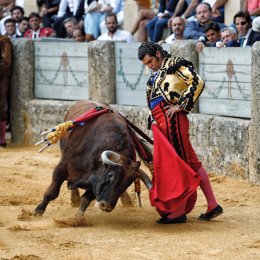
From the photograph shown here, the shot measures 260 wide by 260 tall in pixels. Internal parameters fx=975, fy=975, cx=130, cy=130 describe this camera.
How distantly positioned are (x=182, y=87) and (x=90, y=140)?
914 mm

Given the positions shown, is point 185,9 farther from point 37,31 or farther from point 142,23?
point 37,31

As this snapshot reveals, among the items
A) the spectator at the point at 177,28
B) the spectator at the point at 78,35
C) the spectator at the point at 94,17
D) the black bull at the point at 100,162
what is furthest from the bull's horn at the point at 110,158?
the spectator at the point at 94,17

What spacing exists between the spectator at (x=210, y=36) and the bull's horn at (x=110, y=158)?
3640 mm

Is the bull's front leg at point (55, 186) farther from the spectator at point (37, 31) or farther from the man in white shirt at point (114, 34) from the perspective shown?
the spectator at point (37, 31)

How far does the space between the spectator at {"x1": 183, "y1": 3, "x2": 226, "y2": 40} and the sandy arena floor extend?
2374mm

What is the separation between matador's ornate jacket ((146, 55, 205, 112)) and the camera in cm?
772

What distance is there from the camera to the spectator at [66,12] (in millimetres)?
15570

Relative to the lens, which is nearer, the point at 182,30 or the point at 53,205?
the point at 53,205

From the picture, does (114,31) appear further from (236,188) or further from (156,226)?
(156,226)

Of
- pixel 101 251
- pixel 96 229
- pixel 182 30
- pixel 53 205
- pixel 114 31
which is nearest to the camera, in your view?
pixel 101 251

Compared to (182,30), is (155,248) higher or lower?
lower

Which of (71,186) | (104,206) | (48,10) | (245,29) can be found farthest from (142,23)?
(104,206)

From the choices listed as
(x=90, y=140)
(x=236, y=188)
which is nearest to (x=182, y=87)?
(x=90, y=140)

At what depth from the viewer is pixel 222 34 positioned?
10914 millimetres
